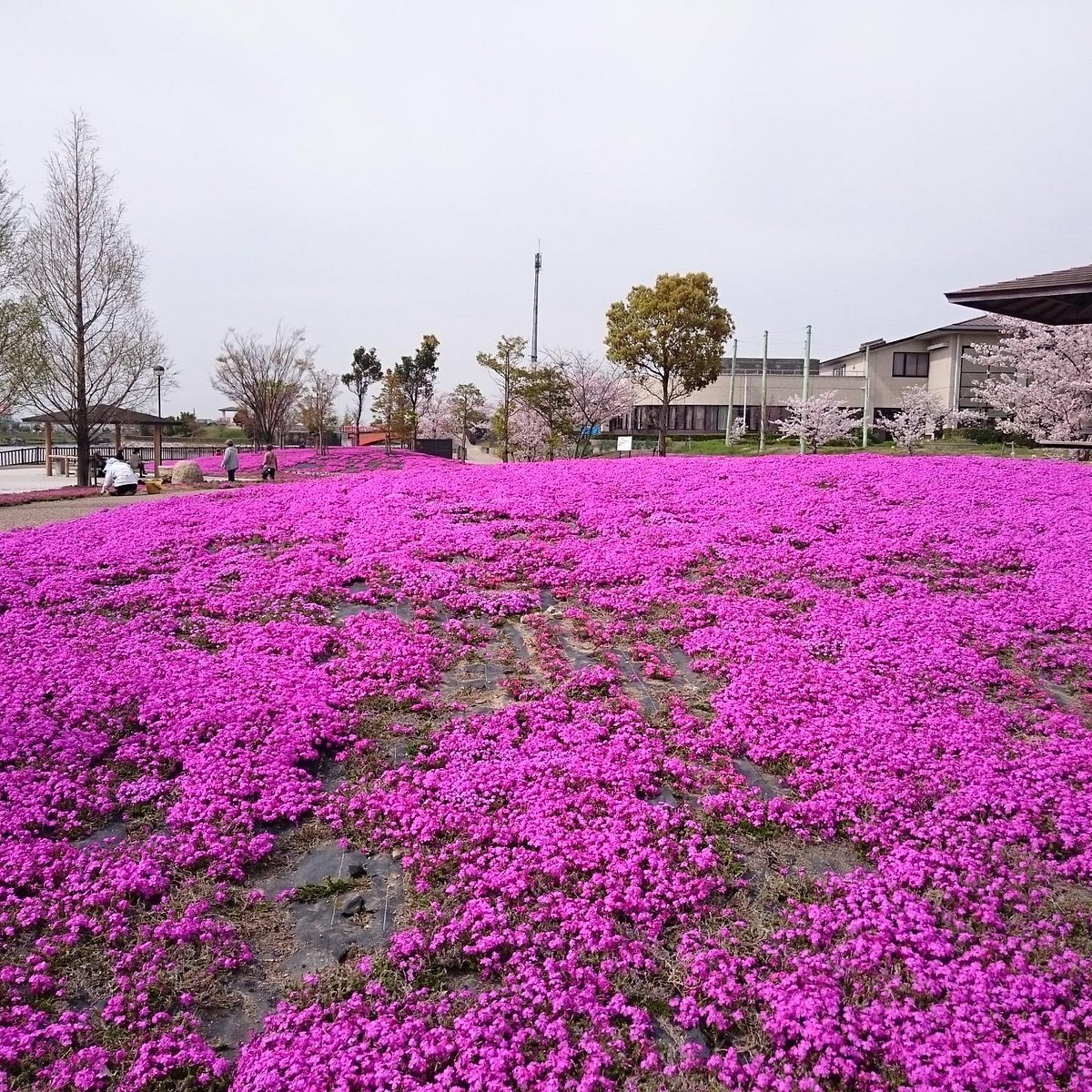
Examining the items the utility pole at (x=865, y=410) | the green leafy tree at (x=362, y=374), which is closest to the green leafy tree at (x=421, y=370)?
the green leafy tree at (x=362, y=374)

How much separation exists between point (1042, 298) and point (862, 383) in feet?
190

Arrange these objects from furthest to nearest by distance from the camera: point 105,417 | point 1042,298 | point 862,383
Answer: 1. point 862,383
2. point 105,417
3. point 1042,298

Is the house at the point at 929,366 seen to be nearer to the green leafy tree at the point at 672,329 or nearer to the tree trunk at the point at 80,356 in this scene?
the green leafy tree at the point at 672,329

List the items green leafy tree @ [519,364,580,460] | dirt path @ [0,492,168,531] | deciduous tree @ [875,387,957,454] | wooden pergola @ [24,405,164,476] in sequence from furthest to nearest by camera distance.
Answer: deciduous tree @ [875,387,957,454]
green leafy tree @ [519,364,580,460]
wooden pergola @ [24,405,164,476]
dirt path @ [0,492,168,531]

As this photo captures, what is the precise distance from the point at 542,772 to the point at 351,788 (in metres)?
1.44

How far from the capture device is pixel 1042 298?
7.47 meters

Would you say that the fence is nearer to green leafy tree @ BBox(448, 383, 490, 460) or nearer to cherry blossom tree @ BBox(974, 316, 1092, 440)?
green leafy tree @ BBox(448, 383, 490, 460)

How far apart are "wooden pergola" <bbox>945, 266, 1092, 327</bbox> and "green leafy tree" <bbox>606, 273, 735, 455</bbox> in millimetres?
28064

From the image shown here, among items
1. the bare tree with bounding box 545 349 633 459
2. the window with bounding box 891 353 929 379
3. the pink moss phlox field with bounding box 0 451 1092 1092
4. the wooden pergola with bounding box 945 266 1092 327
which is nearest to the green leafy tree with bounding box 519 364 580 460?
the bare tree with bounding box 545 349 633 459

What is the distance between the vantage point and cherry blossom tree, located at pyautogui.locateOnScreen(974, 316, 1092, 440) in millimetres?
31000

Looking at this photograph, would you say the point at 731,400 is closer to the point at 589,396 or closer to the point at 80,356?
the point at 589,396

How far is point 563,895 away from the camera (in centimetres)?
448

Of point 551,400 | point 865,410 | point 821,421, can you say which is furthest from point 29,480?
point 865,410

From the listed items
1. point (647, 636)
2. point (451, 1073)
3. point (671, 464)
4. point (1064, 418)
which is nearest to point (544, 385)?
point (671, 464)
